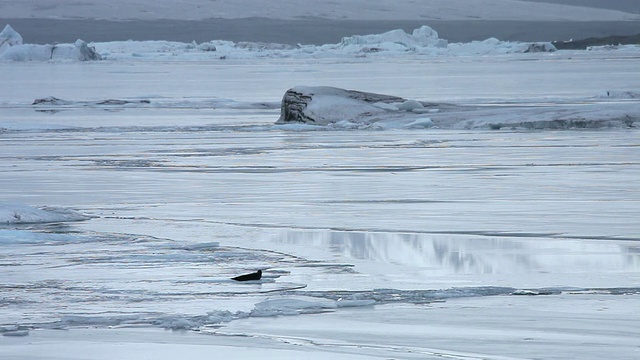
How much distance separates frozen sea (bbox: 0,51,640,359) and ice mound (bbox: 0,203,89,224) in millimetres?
12

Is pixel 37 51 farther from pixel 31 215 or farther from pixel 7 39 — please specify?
pixel 31 215

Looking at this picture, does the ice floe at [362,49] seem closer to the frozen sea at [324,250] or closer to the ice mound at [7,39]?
the ice mound at [7,39]

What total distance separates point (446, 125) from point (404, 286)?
1202cm

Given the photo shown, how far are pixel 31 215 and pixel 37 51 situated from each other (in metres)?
65.2

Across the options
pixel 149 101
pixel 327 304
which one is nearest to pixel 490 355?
pixel 327 304

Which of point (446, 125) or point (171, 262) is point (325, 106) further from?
point (171, 262)

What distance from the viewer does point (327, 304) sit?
4.93 metres

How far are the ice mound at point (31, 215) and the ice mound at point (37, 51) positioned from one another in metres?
60.7

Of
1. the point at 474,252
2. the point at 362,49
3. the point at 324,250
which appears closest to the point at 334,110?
the point at 324,250

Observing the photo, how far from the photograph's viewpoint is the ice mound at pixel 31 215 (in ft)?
24.7

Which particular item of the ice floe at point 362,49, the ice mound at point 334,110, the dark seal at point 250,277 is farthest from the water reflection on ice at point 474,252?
the ice floe at point 362,49

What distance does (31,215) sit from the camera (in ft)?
25.0

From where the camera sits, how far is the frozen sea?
14.3 feet

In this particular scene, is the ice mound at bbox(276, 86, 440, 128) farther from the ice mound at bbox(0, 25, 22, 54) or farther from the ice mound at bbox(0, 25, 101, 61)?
the ice mound at bbox(0, 25, 22, 54)
